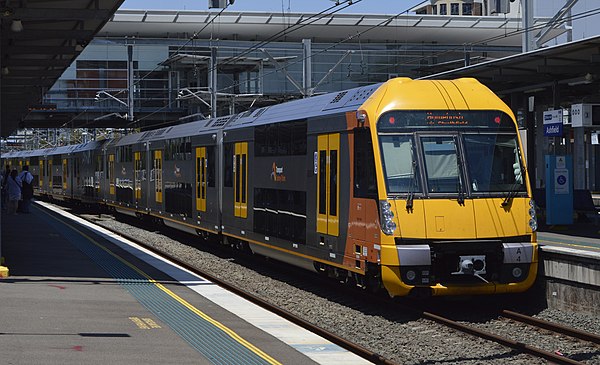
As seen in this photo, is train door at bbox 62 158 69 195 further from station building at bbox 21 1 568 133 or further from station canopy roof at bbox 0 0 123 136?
station canopy roof at bbox 0 0 123 136

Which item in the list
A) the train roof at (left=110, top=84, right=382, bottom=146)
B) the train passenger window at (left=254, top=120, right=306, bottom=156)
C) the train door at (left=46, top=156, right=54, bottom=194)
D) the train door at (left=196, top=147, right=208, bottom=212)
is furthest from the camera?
the train door at (left=46, top=156, right=54, bottom=194)

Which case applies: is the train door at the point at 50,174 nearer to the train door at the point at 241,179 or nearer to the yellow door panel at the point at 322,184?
the train door at the point at 241,179

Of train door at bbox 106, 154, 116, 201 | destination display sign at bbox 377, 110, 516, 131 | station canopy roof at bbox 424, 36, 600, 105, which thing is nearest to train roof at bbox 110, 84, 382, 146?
destination display sign at bbox 377, 110, 516, 131

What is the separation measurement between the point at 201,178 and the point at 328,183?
959cm

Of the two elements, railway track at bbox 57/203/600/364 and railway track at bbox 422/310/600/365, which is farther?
railway track at bbox 57/203/600/364

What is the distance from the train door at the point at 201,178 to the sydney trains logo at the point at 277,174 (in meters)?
5.94

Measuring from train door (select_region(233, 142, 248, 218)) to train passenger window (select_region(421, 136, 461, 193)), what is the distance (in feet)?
23.5

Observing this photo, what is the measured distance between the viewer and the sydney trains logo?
17.4 metres

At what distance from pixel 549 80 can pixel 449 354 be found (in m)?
18.1

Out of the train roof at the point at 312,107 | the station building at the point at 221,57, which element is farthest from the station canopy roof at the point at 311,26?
the train roof at the point at 312,107

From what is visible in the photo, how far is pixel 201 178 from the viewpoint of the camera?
2414 centimetres

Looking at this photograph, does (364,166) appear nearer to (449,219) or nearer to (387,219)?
(387,219)

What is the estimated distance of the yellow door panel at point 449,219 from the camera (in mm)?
12805

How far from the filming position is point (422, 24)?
66312 millimetres
